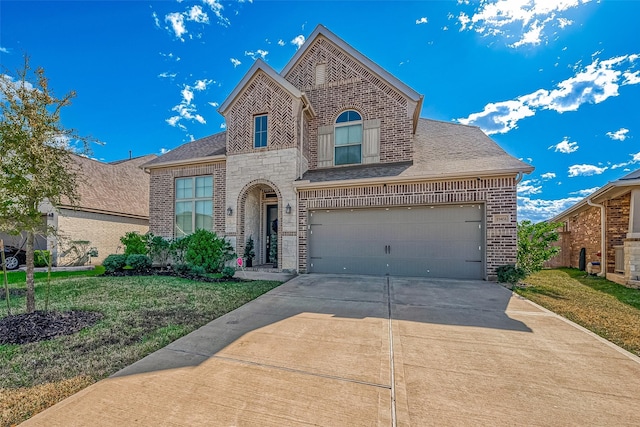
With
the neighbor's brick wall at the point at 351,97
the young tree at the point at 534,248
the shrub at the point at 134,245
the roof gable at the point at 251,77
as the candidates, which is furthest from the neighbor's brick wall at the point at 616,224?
the shrub at the point at 134,245

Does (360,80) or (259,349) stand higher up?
(360,80)

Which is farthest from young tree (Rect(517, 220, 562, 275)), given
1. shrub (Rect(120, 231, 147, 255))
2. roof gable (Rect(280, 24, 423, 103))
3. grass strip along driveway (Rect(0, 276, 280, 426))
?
shrub (Rect(120, 231, 147, 255))

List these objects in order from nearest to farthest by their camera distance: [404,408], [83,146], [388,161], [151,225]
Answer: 1. [404,408]
2. [83,146]
3. [388,161]
4. [151,225]

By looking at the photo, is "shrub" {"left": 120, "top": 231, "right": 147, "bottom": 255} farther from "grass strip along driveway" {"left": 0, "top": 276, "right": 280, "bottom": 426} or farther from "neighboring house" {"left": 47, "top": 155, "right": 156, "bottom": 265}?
"neighboring house" {"left": 47, "top": 155, "right": 156, "bottom": 265}

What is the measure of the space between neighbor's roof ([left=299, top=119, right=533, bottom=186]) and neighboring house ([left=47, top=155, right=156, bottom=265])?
11.1 meters

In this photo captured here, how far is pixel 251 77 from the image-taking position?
10.2 m

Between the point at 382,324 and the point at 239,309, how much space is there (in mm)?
2606

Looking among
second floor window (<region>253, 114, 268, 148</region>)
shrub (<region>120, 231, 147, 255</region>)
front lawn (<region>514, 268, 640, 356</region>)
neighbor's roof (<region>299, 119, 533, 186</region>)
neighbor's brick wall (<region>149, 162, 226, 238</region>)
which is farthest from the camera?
neighbor's brick wall (<region>149, 162, 226, 238</region>)

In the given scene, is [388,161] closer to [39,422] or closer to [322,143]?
[322,143]

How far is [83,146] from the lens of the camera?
15.2 feet

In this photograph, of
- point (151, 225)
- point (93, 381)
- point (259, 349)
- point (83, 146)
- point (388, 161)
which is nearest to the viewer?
point (93, 381)

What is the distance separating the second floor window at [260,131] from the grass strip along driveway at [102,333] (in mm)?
5275

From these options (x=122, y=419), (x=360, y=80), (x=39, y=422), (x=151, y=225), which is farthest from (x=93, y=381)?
(x=360, y=80)

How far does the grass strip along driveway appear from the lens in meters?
2.48
